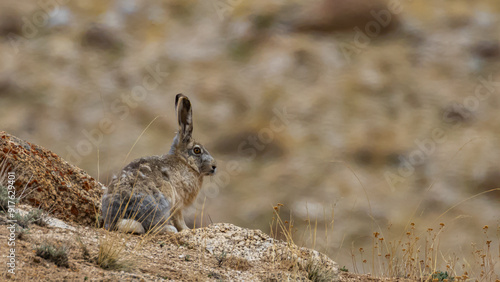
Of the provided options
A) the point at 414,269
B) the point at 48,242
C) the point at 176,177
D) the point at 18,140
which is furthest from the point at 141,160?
the point at 414,269

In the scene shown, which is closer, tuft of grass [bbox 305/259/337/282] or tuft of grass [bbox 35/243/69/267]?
tuft of grass [bbox 35/243/69/267]

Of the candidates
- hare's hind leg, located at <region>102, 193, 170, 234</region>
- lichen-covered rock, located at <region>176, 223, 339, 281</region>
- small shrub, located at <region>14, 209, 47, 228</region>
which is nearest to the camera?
small shrub, located at <region>14, 209, 47, 228</region>

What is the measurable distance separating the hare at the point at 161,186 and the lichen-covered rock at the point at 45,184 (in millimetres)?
505

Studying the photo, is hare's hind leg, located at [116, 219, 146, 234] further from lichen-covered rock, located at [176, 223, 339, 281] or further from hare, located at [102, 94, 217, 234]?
lichen-covered rock, located at [176, 223, 339, 281]

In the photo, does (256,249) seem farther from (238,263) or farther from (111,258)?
(111,258)

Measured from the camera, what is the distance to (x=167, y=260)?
670 centimetres

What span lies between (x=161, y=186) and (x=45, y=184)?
1.57m

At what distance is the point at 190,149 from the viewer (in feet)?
30.1

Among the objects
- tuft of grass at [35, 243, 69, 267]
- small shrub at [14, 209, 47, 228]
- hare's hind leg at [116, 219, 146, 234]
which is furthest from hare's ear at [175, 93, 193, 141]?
tuft of grass at [35, 243, 69, 267]

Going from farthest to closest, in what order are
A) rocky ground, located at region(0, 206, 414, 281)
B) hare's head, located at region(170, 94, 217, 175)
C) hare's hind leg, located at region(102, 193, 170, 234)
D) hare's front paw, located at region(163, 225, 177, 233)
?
hare's head, located at region(170, 94, 217, 175) < hare's front paw, located at region(163, 225, 177, 233) < hare's hind leg, located at region(102, 193, 170, 234) < rocky ground, located at region(0, 206, 414, 281)

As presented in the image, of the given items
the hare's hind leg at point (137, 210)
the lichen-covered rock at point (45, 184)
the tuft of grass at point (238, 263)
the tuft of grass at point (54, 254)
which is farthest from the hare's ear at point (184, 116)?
the tuft of grass at point (54, 254)

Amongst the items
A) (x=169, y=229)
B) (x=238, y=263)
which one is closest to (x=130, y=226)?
(x=169, y=229)

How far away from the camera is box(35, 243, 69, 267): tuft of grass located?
548 cm

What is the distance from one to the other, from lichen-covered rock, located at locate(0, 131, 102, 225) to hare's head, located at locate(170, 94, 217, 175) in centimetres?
Result: 148
